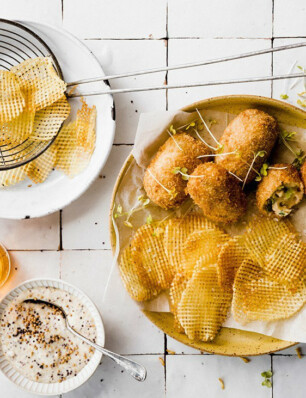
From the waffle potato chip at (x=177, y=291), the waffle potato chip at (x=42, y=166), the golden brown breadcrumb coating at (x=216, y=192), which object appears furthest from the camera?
the waffle potato chip at (x=42, y=166)

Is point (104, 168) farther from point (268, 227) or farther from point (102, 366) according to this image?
point (102, 366)

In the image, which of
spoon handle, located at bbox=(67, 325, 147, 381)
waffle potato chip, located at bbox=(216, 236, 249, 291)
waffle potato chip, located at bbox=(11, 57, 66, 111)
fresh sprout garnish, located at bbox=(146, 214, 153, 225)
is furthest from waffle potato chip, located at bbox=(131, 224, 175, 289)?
waffle potato chip, located at bbox=(11, 57, 66, 111)

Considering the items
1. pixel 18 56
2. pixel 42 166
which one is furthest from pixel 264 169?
pixel 18 56

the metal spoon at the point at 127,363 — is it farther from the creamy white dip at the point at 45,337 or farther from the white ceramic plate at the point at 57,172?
the white ceramic plate at the point at 57,172

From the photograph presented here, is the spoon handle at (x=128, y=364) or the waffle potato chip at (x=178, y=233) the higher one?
the waffle potato chip at (x=178, y=233)

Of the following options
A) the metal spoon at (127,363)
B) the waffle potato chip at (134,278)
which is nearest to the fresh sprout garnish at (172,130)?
the waffle potato chip at (134,278)

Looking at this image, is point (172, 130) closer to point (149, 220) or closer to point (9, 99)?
point (149, 220)
